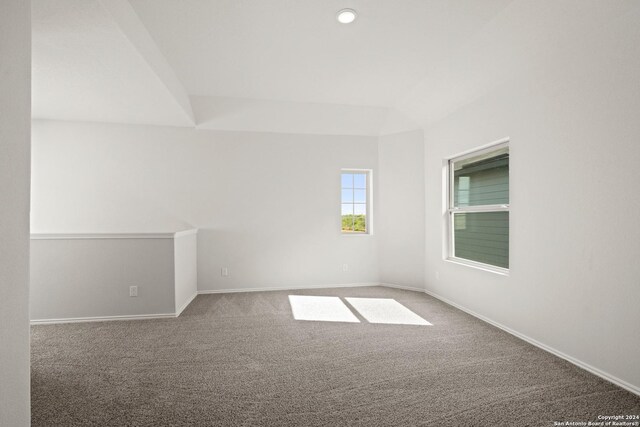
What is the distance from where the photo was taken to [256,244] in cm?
494

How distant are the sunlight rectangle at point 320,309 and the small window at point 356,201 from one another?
1.37 metres

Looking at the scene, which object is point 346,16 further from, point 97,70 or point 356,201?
point 356,201

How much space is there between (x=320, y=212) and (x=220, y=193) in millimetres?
1602

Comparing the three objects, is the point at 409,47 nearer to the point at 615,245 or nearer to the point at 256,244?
the point at 615,245

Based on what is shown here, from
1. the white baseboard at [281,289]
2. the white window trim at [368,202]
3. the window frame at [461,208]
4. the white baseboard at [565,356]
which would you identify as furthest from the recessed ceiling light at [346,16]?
the white baseboard at [281,289]

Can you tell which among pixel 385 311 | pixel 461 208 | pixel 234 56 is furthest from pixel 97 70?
pixel 461 208

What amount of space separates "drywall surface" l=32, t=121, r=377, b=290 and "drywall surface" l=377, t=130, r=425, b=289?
22 cm

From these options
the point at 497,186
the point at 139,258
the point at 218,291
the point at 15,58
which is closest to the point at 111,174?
the point at 139,258

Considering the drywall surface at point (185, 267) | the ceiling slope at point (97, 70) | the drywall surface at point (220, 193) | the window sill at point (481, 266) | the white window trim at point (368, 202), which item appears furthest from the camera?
the white window trim at point (368, 202)

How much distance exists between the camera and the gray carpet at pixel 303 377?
1855 mm

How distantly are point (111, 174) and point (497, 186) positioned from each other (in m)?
5.12

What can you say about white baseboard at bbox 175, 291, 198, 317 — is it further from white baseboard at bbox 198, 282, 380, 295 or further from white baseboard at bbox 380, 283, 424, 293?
white baseboard at bbox 380, 283, 424, 293

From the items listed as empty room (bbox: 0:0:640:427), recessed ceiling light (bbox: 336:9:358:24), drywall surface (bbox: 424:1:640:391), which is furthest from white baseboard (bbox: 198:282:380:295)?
recessed ceiling light (bbox: 336:9:358:24)

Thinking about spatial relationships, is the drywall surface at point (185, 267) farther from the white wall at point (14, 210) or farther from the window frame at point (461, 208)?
the window frame at point (461, 208)
